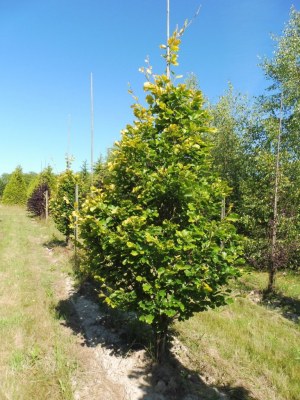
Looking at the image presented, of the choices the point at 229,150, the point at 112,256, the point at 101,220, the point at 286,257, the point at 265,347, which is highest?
the point at 229,150

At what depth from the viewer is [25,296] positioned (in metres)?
8.31

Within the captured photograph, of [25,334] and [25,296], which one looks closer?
[25,334]

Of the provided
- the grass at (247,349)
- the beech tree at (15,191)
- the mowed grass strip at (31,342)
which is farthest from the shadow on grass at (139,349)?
the beech tree at (15,191)

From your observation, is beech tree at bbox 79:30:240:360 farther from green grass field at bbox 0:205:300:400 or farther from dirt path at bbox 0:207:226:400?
green grass field at bbox 0:205:300:400

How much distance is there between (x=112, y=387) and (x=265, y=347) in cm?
329

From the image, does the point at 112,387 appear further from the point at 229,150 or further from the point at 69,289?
the point at 229,150

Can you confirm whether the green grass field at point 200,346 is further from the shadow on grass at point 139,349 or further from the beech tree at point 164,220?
the beech tree at point 164,220

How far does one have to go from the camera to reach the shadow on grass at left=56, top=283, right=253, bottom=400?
4664mm

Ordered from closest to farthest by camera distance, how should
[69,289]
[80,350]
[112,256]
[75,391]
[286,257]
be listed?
[75,391]
[112,256]
[80,350]
[69,289]
[286,257]

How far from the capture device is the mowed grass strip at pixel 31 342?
14.8 ft

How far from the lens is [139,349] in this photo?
5625mm

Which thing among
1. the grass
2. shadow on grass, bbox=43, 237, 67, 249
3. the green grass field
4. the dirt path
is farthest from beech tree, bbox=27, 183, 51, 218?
the grass

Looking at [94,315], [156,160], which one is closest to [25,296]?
[94,315]

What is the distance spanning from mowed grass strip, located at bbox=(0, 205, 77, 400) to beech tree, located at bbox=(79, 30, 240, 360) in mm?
1440
